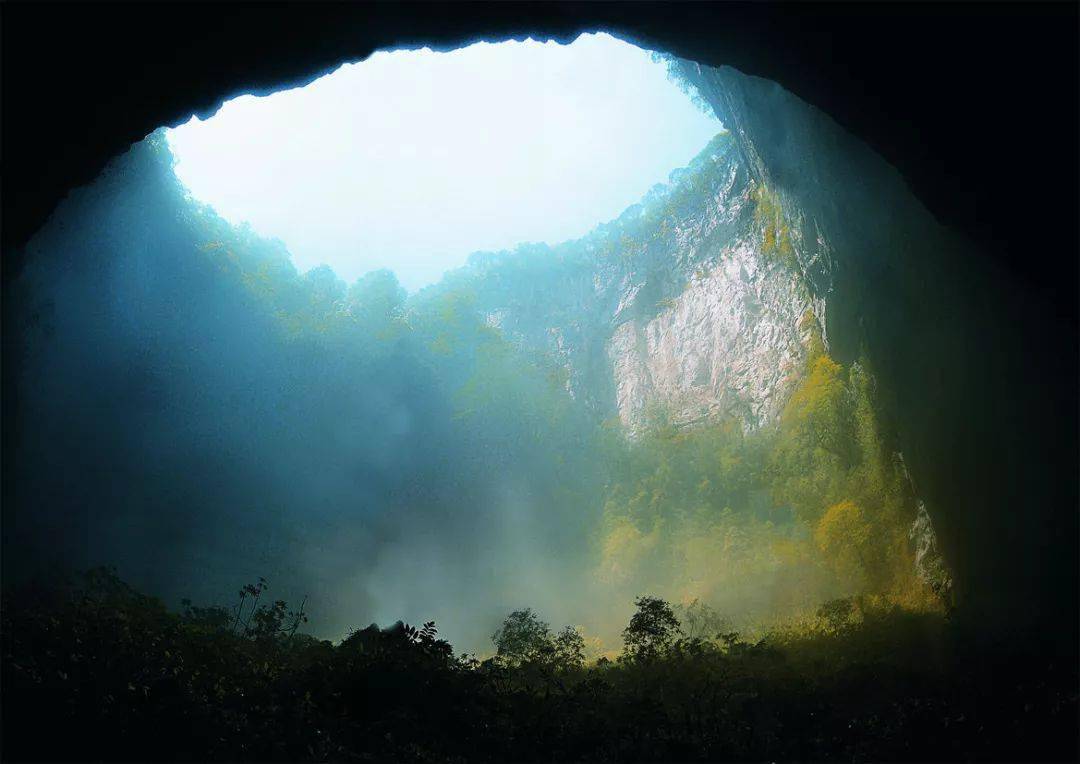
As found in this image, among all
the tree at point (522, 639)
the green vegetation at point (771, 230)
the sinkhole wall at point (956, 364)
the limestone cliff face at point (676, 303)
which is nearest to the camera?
the sinkhole wall at point (956, 364)

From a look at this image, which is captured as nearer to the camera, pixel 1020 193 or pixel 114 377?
pixel 1020 193

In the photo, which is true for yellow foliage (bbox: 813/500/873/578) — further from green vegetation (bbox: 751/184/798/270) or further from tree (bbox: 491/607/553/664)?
tree (bbox: 491/607/553/664)

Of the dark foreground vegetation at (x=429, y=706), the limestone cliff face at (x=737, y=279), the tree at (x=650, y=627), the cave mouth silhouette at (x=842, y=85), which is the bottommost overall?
the dark foreground vegetation at (x=429, y=706)

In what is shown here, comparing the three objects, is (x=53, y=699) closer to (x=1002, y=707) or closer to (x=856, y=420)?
(x=1002, y=707)

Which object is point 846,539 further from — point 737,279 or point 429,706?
point 737,279

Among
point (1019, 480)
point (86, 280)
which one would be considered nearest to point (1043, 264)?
point (1019, 480)

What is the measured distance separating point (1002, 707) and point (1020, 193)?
496 centimetres

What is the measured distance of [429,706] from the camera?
6137 mm

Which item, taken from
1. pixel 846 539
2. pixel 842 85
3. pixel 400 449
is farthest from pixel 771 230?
pixel 400 449

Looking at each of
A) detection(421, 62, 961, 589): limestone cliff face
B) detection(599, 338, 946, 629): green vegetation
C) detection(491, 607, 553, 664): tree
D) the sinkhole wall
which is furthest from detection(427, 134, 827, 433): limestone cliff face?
detection(491, 607, 553, 664): tree

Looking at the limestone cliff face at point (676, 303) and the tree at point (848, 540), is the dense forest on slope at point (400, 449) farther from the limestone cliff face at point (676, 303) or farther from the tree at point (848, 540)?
the limestone cliff face at point (676, 303)

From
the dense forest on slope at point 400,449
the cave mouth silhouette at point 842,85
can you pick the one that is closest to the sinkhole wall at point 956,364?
the cave mouth silhouette at point 842,85

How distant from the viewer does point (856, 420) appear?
1880cm

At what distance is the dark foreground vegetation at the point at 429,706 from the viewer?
462 cm
